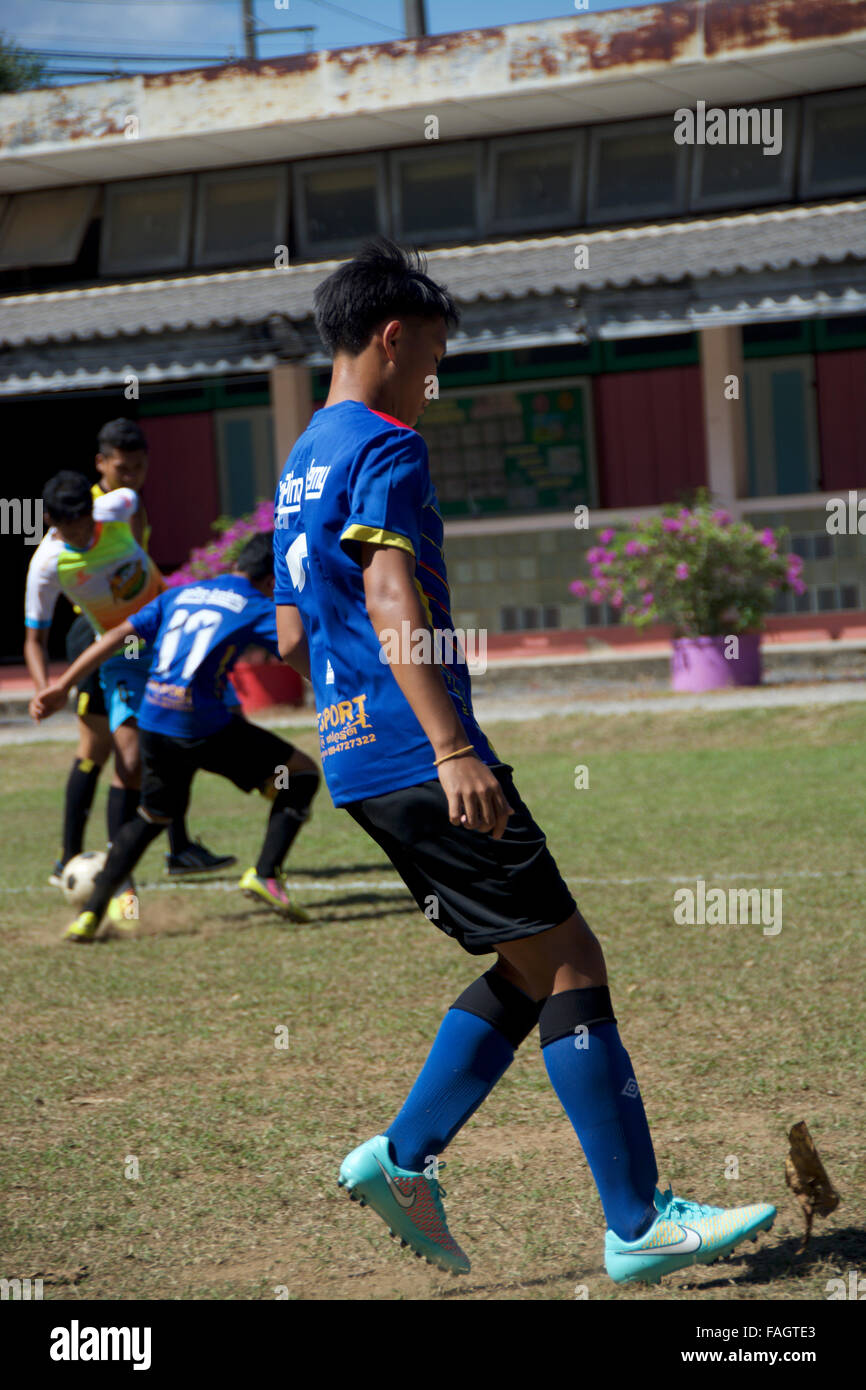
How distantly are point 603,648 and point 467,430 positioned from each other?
3607mm

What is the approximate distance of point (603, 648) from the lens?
15398mm

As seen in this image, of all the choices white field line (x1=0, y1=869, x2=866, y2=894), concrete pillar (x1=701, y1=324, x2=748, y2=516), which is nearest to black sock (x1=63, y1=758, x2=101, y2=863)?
white field line (x1=0, y1=869, x2=866, y2=894)

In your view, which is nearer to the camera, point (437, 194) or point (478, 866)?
point (478, 866)

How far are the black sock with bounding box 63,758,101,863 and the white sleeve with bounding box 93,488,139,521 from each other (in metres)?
1.25

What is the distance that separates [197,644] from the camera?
6223mm

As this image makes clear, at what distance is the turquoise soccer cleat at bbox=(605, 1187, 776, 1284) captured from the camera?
9.14 feet

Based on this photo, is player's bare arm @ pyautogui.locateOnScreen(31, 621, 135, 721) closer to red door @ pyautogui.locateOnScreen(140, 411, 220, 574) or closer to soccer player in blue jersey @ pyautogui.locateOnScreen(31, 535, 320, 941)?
soccer player in blue jersey @ pyautogui.locateOnScreen(31, 535, 320, 941)

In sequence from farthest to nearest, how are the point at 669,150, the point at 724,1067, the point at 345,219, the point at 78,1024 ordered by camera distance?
1. the point at 345,219
2. the point at 669,150
3. the point at 78,1024
4. the point at 724,1067

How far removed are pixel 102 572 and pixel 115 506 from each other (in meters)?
0.41

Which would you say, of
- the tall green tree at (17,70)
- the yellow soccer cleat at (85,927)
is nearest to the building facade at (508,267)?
the yellow soccer cleat at (85,927)

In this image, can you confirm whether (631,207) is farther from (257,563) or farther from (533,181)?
(257,563)

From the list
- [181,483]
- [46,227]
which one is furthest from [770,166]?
[46,227]
